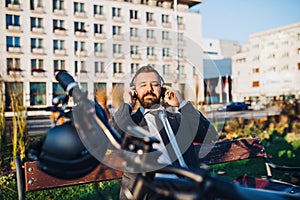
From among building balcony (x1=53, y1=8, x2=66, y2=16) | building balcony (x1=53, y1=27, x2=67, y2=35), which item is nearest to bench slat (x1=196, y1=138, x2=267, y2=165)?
building balcony (x1=53, y1=27, x2=67, y2=35)

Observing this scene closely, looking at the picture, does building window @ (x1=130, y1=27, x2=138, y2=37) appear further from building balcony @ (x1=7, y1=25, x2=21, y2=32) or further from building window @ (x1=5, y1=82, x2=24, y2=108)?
building balcony @ (x1=7, y1=25, x2=21, y2=32)

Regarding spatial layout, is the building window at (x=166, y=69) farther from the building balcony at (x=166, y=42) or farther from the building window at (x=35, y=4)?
the building window at (x=35, y=4)

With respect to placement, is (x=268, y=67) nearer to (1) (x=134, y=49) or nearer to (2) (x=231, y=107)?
(2) (x=231, y=107)

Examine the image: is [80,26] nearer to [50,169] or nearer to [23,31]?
[23,31]

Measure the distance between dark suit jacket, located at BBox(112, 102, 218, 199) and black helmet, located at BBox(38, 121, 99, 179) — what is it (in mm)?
595

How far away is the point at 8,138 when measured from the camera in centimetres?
505

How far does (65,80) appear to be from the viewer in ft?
3.91

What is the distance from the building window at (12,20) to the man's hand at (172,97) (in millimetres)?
24790

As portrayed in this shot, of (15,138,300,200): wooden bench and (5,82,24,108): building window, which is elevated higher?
(5,82,24,108): building window

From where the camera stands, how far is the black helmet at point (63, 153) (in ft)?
3.45

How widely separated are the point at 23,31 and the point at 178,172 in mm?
26202

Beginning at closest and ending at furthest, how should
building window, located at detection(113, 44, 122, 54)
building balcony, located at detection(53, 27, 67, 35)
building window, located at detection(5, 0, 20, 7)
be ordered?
building window, located at detection(113, 44, 122, 54) → building balcony, located at detection(53, 27, 67, 35) → building window, located at detection(5, 0, 20, 7)

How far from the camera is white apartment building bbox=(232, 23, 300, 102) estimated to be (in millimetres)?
25922

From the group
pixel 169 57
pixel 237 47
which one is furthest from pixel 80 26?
pixel 237 47
